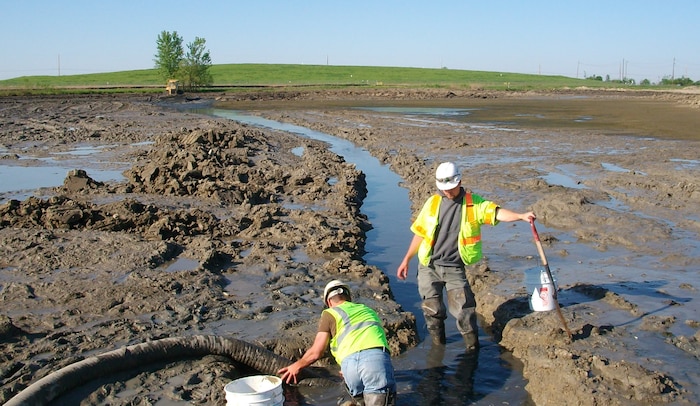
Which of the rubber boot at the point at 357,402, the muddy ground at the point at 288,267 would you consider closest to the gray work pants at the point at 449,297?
the muddy ground at the point at 288,267

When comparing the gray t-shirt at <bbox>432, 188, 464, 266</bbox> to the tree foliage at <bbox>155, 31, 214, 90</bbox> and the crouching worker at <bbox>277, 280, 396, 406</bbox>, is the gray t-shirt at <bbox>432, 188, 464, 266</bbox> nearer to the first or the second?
the crouching worker at <bbox>277, 280, 396, 406</bbox>

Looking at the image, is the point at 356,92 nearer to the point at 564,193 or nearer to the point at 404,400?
the point at 564,193

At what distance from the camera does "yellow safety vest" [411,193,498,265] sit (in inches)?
258

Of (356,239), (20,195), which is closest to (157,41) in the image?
(20,195)

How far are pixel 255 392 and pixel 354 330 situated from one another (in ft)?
2.78

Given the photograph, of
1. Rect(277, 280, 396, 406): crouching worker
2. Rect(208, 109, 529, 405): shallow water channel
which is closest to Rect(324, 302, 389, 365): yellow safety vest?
Rect(277, 280, 396, 406): crouching worker

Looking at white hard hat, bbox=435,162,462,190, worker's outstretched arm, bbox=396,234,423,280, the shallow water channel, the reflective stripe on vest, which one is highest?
white hard hat, bbox=435,162,462,190

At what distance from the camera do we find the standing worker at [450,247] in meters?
6.56

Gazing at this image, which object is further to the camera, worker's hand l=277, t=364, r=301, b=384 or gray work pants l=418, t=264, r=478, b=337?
gray work pants l=418, t=264, r=478, b=337

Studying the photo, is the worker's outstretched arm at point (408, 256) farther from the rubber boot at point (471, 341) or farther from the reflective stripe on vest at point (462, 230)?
the rubber boot at point (471, 341)

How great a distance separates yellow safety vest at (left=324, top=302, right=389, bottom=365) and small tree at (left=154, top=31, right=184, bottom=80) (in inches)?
2836

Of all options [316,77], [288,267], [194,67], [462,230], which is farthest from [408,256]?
[316,77]

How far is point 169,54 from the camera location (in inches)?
2918

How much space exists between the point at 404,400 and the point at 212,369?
1.64 metres
